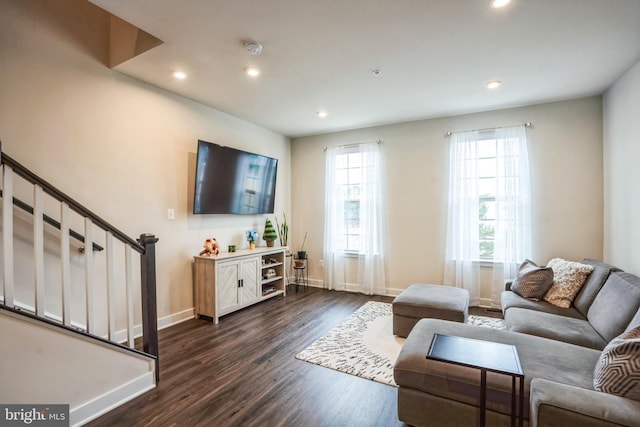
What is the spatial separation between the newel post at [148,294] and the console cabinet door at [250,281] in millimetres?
1606

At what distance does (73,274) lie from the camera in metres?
2.64

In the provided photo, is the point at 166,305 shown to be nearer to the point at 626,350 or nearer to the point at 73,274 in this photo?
the point at 73,274

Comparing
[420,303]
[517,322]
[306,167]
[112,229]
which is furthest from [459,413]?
[306,167]

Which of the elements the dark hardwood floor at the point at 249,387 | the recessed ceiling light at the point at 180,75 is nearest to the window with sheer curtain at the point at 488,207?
the dark hardwood floor at the point at 249,387

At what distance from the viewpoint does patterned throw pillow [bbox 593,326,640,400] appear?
4.18ft

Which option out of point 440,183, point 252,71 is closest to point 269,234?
point 252,71

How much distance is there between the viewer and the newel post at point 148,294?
7.29 ft

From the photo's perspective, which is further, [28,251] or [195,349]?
[195,349]

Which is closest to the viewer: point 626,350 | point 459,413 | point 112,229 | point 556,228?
point 626,350

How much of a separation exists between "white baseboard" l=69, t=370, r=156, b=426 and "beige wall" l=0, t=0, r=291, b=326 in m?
1.30

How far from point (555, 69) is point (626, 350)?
2676mm

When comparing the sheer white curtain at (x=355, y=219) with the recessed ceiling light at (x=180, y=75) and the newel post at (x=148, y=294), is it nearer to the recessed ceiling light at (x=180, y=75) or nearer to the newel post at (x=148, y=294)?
the recessed ceiling light at (x=180, y=75)

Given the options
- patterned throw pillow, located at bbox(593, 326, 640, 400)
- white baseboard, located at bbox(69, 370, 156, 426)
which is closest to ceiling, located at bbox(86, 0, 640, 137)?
patterned throw pillow, located at bbox(593, 326, 640, 400)

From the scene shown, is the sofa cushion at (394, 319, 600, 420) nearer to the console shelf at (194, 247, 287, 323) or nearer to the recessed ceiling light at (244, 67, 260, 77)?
the console shelf at (194, 247, 287, 323)
